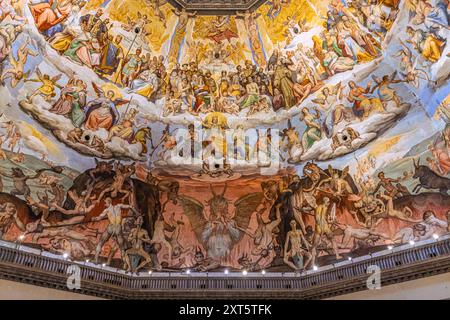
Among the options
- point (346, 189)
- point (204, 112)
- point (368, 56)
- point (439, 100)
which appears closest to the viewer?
point (439, 100)

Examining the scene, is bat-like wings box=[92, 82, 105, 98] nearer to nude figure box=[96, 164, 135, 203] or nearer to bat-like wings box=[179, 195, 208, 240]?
nude figure box=[96, 164, 135, 203]

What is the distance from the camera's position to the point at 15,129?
45.2 feet

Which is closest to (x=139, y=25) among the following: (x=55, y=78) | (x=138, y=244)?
(x=55, y=78)

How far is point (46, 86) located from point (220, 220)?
297 inches

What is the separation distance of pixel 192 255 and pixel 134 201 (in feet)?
9.56

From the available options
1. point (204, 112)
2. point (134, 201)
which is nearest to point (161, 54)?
point (204, 112)

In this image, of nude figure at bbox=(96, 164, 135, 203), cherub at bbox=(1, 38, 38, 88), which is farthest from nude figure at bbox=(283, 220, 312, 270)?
cherub at bbox=(1, 38, 38, 88)

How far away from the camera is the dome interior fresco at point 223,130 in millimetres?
13414

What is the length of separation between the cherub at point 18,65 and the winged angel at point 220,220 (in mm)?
6850

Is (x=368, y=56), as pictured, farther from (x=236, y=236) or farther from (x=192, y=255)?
(x=192, y=255)

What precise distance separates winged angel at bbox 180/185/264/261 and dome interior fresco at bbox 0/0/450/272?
5 centimetres

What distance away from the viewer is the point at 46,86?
14.2 metres

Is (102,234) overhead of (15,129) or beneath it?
beneath

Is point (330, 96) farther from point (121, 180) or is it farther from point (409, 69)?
point (121, 180)
